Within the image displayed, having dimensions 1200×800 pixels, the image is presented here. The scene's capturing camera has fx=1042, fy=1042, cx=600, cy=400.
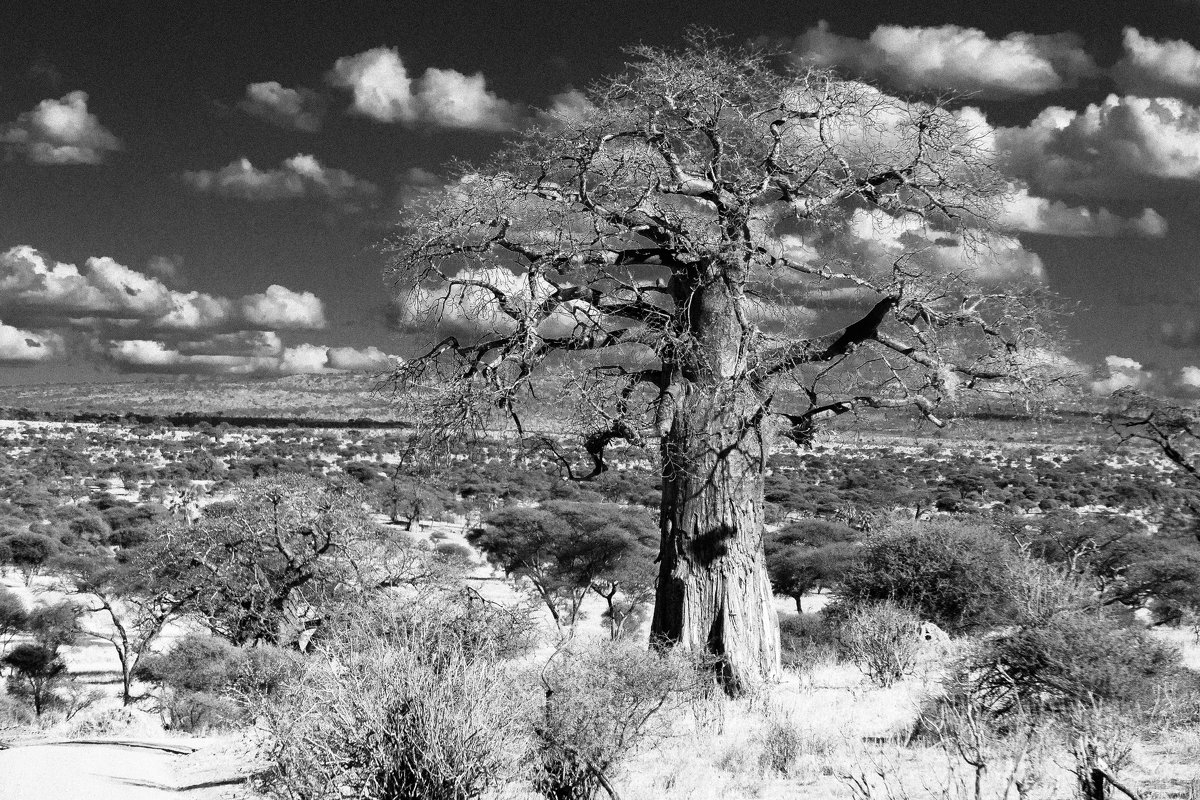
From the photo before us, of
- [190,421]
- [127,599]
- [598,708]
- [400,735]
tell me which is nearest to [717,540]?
[598,708]

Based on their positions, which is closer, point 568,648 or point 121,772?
point 568,648

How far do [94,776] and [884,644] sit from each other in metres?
8.33

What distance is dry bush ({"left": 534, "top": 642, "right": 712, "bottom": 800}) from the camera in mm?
7133

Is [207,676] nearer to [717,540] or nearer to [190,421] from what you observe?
[717,540]

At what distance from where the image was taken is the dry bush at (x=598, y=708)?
7.13 m

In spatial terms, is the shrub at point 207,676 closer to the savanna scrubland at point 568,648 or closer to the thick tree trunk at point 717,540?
the savanna scrubland at point 568,648

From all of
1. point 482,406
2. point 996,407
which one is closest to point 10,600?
point 482,406

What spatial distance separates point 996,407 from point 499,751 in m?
5.96

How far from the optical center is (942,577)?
677 inches

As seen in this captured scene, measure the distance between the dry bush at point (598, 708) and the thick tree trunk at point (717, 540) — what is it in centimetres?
127

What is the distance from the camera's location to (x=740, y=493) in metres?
10.2

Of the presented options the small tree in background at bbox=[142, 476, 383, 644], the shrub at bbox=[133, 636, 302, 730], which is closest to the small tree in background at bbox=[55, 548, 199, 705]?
the small tree in background at bbox=[142, 476, 383, 644]

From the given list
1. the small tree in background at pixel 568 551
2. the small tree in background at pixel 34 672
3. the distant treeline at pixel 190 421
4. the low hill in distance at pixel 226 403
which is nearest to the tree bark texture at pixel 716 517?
the small tree in background at pixel 34 672

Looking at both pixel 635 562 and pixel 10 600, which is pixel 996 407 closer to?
pixel 635 562
